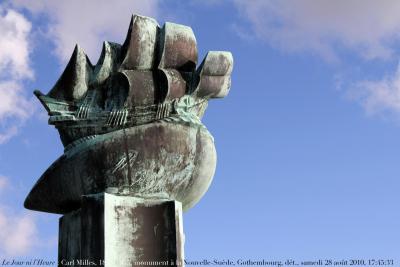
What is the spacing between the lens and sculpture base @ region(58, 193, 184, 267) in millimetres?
8172

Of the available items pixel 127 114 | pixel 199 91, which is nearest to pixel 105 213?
pixel 127 114

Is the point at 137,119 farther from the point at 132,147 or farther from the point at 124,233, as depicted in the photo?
the point at 124,233

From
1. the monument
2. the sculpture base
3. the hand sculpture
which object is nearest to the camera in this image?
the sculpture base

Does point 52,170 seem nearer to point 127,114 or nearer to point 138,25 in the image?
point 127,114

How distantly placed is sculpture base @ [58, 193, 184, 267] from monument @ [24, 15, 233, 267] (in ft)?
0.04

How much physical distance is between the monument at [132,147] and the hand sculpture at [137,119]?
1 centimetres

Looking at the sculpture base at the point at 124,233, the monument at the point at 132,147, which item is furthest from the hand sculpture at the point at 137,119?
the sculpture base at the point at 124,233

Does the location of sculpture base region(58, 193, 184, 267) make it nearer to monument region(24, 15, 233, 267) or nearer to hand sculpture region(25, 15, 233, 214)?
monument region(24, 15, 233, 267)

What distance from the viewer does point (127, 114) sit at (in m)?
8.67

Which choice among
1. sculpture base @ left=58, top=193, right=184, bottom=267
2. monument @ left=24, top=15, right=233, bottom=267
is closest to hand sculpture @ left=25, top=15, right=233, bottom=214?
monument @ left=24, top=15, right=233, bottom=267

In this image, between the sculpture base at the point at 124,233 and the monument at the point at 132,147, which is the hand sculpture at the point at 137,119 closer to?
the monument at the point at 132,147

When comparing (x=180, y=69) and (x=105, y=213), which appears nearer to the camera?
(x=105, y=213)

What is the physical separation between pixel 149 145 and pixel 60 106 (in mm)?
1230

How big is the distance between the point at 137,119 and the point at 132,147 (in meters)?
0.38
